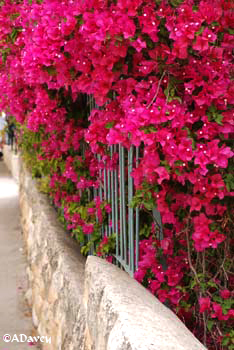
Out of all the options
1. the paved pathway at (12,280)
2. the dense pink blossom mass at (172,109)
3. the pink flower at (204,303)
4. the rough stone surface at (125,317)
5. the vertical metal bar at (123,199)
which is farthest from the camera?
the paved pathway at (12,280)

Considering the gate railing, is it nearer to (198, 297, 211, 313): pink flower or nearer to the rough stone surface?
the rough stone surface

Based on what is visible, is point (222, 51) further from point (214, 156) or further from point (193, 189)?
point (193, 189)

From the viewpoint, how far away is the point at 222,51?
191cm

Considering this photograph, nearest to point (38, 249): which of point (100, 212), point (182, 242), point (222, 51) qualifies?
point (100, 212)

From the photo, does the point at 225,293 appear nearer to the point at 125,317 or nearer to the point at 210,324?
the point at 210,324

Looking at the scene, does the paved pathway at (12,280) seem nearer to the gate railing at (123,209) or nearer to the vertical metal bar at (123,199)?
the gate railing at (123,209)

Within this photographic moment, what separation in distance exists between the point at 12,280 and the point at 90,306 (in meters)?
3.63

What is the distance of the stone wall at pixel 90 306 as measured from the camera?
1696 millimetres

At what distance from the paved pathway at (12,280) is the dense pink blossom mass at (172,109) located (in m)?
2.17

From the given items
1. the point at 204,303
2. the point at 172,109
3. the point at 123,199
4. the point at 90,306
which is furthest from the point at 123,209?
the point at 172,109

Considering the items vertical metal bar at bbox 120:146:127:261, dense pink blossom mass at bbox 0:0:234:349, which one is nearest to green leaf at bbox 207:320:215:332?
dense pink blossom mass at bbox 0:0:234:349

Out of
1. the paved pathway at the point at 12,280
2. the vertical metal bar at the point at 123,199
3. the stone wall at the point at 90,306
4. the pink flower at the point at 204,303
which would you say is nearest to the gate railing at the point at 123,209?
the vertical metal bar at the point at 123,199

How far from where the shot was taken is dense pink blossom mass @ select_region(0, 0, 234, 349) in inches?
74.9

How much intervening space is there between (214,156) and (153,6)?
54 cm
